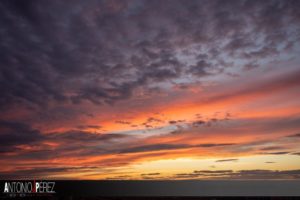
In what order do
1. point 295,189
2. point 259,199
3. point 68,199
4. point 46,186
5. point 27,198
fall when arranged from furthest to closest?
point 295,189, point 46,186, point 27,198, point 68,199, point 259,199

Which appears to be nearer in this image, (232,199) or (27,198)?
(232,199)

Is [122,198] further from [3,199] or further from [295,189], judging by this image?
[295,189]

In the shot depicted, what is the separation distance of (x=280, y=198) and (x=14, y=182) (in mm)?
12887

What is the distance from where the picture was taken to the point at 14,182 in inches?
724

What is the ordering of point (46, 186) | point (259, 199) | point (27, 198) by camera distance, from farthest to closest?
point (46, 186), point (27, 198), point (259, 199)

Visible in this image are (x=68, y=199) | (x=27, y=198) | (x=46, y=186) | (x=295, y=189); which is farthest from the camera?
(x=295, y=189)

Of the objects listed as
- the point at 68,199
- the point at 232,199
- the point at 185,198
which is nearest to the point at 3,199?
the point at 68,199

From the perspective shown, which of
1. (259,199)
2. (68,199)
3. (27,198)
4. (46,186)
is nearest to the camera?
(259,199)

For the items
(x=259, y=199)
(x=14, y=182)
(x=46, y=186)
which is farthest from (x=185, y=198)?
(x=14, y=182)

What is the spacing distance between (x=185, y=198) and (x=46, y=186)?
8.35 meters

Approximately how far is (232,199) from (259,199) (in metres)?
0.87

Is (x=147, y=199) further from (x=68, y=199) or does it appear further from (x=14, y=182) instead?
(x=14, y=182)

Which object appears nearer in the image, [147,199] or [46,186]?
[147,199]

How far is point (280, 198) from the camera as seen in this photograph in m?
11.6
